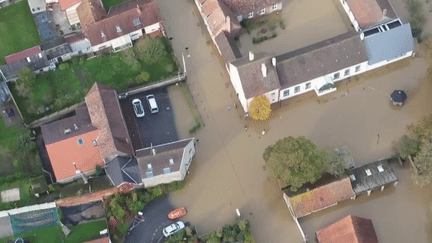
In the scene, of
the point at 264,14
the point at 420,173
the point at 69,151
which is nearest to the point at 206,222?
the point at 69,151

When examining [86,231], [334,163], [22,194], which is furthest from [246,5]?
[22,194]

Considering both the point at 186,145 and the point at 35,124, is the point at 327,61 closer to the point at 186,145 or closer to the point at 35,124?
the point at 186,145

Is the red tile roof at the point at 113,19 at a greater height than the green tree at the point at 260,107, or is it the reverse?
the red tile roof at the point at 113,19

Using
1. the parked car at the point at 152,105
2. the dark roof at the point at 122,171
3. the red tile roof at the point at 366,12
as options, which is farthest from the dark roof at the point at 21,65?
the red tile roof at the point at 366,12

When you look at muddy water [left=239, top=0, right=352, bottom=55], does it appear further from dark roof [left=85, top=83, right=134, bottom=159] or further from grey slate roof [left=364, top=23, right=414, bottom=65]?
dark roof [left=85, top=83, right=134, bottom=159]

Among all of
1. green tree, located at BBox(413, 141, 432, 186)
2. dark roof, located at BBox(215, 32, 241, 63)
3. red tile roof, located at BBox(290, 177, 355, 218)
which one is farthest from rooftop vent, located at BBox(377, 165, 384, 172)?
dark roof, located at BBox(215, 32, 241, 63)

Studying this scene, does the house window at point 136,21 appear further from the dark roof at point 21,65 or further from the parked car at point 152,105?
the dark roof at point 21,65

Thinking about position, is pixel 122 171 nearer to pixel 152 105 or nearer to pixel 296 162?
pixel 152 105
